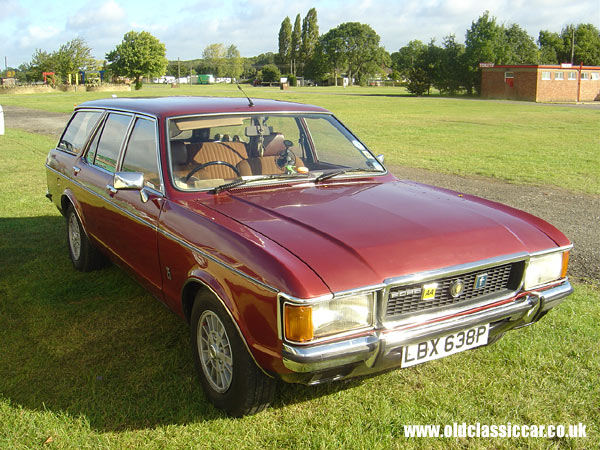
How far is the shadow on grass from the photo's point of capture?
10.3ft

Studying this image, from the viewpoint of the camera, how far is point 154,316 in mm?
4359

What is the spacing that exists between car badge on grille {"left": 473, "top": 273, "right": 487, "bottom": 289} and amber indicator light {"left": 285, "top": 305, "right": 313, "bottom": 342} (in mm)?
990

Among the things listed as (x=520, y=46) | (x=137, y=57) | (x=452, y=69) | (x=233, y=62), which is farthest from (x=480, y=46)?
(x=233, y=62)

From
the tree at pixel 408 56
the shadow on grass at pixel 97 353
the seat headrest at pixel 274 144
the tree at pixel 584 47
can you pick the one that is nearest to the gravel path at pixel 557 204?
the seat headrest at pixel 274 144

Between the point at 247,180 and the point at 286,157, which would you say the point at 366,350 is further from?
the point at 286,157

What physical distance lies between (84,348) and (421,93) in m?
62.3

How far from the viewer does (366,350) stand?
2.53 metres

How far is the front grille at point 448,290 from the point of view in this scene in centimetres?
269

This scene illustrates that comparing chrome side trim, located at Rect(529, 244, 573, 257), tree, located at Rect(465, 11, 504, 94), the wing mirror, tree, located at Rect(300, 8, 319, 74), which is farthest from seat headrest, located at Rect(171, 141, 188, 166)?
tree, located at Rect(300, 8, 319, 74)

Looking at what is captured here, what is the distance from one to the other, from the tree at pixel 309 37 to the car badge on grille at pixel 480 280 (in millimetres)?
124294

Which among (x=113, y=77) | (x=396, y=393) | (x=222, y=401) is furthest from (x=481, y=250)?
(x=113, y=77)

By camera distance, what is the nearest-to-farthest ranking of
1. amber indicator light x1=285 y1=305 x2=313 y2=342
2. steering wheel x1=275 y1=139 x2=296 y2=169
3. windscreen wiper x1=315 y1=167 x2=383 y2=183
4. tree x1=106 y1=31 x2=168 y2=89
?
amber indicator light x1=285 y1=305 x2=313 y2=342 → windscreen wiper x1=315 y1=167 x2=383 y2=183 → steering wheel x1=275 y1=139 x2=296 y2=169 → tree x1=106 y1=31 x2=168 y2=89

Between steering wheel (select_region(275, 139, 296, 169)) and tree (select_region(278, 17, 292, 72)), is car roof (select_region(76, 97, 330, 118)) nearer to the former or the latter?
steering wheel (select_region(275, 139, 296, 169))

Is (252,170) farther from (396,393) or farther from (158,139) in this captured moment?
(396,393)
